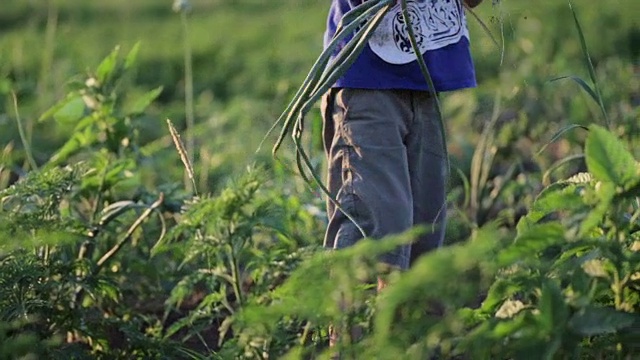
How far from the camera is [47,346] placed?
2.63 meters

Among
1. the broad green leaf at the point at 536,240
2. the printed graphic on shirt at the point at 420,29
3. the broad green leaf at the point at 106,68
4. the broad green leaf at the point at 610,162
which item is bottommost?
the broad green leaf at the point at 536,240

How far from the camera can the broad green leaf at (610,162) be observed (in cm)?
223

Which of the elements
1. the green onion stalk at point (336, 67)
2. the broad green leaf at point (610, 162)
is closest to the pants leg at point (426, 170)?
the green onion stalk at point (336, 67)

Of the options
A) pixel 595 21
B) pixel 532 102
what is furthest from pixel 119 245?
pixel 595 21

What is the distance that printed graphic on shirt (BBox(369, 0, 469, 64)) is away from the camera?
9.73ft

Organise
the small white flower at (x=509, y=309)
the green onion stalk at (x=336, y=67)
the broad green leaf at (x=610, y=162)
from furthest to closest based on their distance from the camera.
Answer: the green onion stalk at (x=336, y=67) < the small white flower at (x=509, y=309) < the broad green leaf at (x=610, y=162)

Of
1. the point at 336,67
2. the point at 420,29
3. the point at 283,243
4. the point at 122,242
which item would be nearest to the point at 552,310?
the point at 336,67

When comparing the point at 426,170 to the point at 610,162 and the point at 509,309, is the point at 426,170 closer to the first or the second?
the point at 509,309

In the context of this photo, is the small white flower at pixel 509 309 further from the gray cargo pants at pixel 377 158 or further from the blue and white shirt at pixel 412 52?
the blue and white shirt at pixel 412 52

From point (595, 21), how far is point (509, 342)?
6467mm

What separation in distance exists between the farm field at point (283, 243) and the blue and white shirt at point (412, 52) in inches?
6.3

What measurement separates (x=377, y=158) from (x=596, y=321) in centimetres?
90

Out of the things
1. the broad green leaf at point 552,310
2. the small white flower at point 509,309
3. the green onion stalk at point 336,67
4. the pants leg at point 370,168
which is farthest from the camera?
the pants leg at point 370,168

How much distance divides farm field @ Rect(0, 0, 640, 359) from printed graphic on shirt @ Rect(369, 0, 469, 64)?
0.15 m
